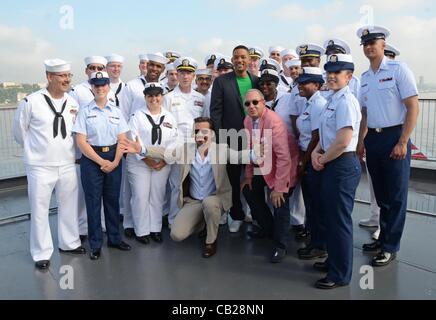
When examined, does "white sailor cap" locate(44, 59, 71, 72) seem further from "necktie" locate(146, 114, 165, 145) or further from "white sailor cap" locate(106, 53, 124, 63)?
"white sailor cap" locate(106, 53, 124, 63)

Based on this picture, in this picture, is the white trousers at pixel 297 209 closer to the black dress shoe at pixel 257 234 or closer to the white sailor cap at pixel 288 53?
the black dress shoe at pixel 257 234

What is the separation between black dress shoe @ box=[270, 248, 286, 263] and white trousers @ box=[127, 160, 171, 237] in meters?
1.35

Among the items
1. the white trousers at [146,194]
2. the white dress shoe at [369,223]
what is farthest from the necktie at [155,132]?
the white dress shoe at [369,223]

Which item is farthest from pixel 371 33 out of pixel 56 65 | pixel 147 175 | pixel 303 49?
pixel 56 65

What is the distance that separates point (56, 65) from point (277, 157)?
7.28 feet

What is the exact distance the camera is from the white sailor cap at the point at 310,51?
3.98 metres

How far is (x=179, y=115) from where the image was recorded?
443 centimetres

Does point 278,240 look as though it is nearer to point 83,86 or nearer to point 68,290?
point 68,290

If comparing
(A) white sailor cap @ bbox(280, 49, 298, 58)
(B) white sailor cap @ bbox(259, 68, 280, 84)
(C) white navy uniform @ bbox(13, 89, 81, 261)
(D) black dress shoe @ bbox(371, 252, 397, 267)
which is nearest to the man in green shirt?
(B) white sailor cap @ bbox(259, 68, 280, 84)

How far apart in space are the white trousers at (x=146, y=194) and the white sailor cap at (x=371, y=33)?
235cm

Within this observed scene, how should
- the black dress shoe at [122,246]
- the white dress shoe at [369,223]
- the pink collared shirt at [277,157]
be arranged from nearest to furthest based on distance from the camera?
the pink collared shirt at [277,157] < the black dress shoe at [122,246] < the white dress shoe at [369,223]

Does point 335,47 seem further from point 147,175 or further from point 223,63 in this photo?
point 147,175

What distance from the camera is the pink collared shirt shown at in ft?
11.8
